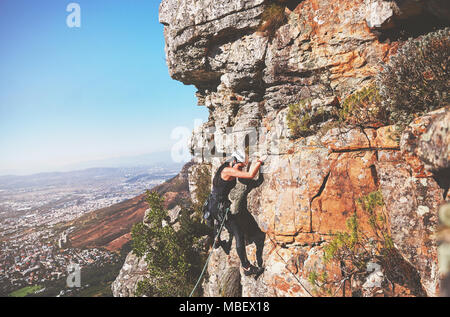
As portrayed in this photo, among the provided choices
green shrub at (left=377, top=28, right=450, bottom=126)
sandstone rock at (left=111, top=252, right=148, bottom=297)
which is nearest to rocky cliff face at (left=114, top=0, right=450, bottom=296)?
→ green shrub at (left=377, top=28, right=450, bottom=126)

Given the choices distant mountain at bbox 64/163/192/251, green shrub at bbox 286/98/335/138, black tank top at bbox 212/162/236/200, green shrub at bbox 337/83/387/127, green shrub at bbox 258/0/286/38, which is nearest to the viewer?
green shrub at bbox 337/83/387/127

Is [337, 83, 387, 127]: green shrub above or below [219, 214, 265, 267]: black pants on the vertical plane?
above

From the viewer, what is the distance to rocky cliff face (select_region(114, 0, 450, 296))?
3803 mm

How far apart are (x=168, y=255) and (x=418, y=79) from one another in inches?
381

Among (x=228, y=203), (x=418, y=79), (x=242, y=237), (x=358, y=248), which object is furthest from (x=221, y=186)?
(x=418, y=79)

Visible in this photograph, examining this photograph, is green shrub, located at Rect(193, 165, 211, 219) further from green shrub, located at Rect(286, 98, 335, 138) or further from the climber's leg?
green shrub, located at Rect(286, 98, 335, 138)

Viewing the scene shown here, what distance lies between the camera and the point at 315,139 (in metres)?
5.58

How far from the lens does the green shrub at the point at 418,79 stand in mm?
4164

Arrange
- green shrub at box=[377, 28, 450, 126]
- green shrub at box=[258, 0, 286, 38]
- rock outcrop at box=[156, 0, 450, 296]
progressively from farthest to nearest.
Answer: green shrub at box=[258, 0, 286, 38] < green shrub at box=[377, 28, 450, 126] < rock outcrop at box=[156, 0, 450, 296]

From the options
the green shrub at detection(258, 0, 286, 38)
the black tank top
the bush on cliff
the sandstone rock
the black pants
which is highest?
the green shrub at detection(258, 0, 286, 38)

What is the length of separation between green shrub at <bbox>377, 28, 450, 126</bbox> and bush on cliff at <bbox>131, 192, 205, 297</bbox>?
8.19 meters

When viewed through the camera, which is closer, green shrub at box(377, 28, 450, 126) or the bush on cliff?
green shrub at box(377, 28, 450, 126)

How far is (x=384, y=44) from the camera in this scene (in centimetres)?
572

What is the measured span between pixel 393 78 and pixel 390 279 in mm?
4515
